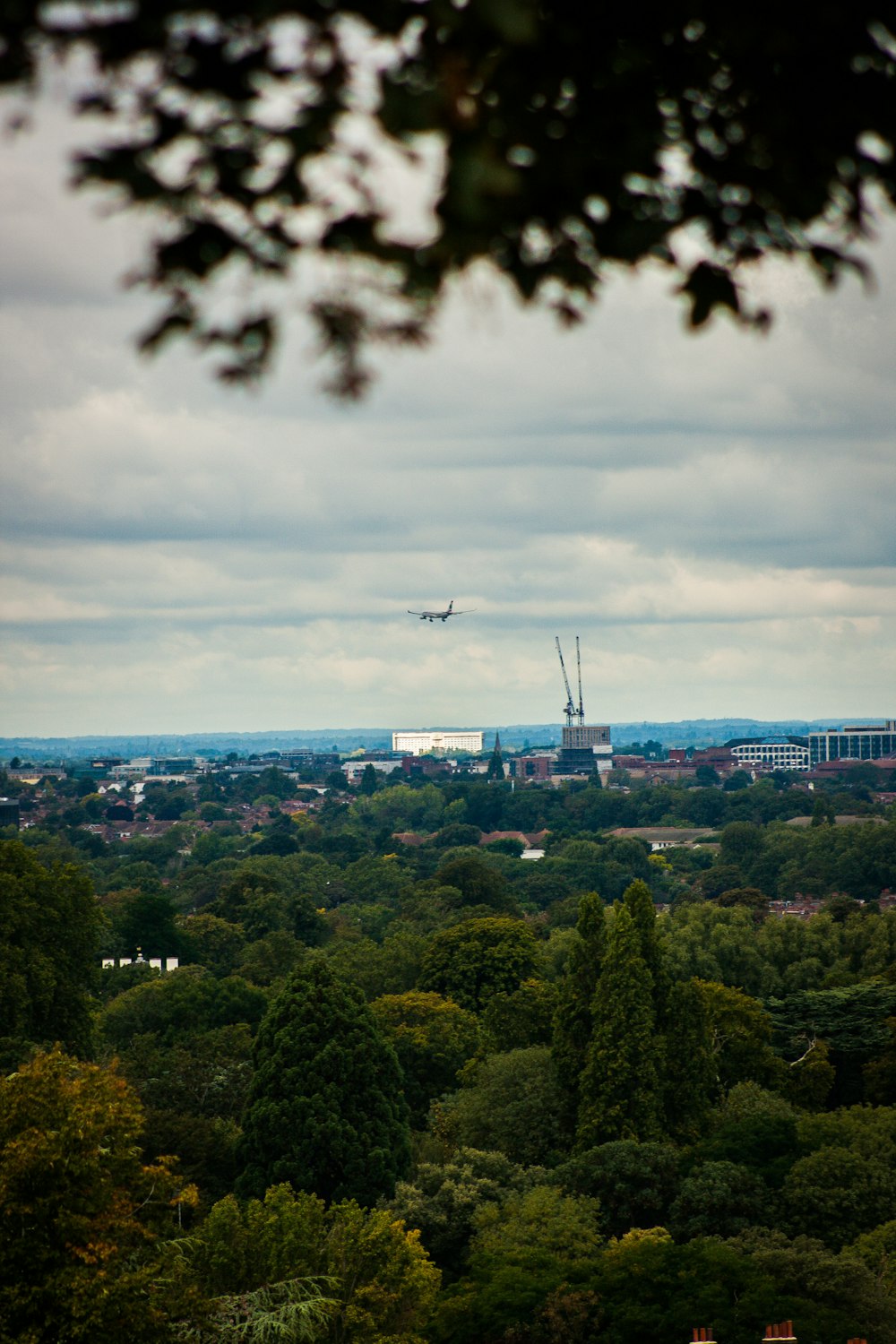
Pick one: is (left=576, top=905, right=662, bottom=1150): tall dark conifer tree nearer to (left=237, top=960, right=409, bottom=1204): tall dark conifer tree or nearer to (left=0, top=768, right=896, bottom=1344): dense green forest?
(left=0, top=768, right=896, bottom=1344): dense green forest

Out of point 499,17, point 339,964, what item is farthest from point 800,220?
point 339,964

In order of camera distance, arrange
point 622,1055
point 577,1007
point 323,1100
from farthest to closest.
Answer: point 577,1007, point 622,1055, point 323,1100

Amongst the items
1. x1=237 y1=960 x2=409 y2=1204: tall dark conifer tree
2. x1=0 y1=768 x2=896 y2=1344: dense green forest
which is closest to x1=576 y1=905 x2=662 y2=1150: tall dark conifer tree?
x1=0 y1=768 x2=896 y2=1344: dense green forest

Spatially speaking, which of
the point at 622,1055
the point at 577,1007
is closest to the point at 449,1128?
the point at 577,1007

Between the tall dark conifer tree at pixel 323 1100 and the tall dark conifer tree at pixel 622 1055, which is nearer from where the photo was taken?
the tall dark conifer tree at pixel 323 1100

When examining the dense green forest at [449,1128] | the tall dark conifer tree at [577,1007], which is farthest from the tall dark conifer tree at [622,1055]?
the tall dark conifer tree at [577,1007]

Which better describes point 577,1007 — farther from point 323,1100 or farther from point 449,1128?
point 323,1100

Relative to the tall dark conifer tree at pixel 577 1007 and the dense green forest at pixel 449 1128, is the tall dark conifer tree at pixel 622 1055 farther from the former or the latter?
the tall dark conifer tree at pixel 577 1007

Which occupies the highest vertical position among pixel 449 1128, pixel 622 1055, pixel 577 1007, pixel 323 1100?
pixel 577 1007
